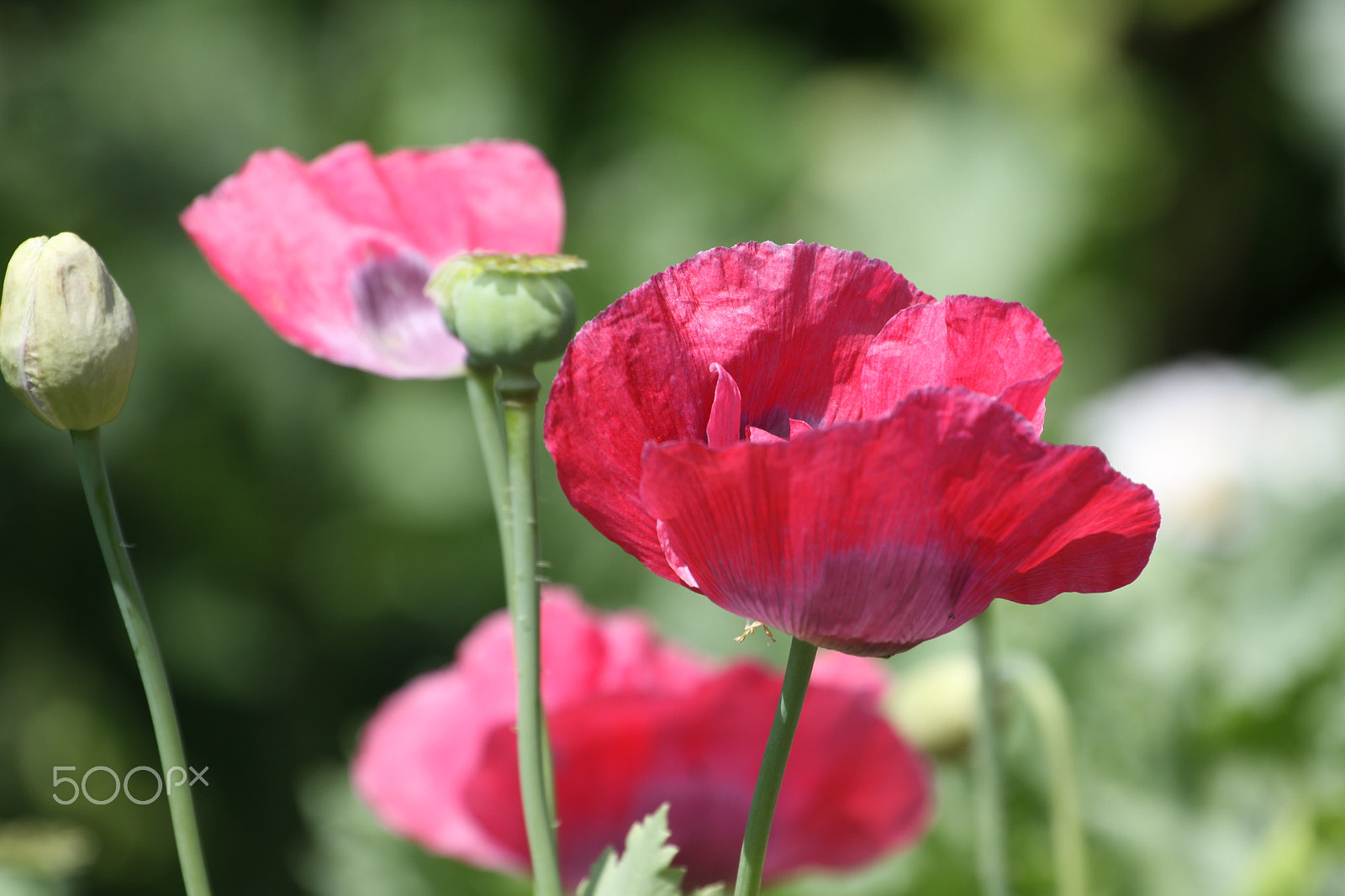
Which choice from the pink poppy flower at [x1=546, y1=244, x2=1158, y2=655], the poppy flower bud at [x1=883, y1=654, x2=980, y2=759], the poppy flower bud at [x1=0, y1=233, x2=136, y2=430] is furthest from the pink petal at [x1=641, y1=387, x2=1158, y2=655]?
the poppy flower bud at [x1=883, y1=654, x2=980, y2=759]

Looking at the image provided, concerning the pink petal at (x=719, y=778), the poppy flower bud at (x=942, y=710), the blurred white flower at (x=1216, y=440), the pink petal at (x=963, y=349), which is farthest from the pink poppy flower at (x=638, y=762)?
the blurred white flower at (x=1216, y=440)

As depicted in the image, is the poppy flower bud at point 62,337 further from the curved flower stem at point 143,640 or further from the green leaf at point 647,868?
the green leaf at point 647,868

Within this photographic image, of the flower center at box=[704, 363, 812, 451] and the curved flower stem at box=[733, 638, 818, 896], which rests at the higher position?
the flower center at box=[704, 363, 812, 451]

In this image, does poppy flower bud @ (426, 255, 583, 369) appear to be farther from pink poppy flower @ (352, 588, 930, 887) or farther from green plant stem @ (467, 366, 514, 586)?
pink poppy flower @ (352, 588, 930, 887)

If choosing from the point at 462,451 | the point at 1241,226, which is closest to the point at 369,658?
the point at 462,451

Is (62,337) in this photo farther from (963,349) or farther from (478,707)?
(478,707)

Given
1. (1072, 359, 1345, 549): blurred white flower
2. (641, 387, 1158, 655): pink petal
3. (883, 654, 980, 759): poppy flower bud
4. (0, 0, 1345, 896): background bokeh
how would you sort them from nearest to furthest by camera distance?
1. (641, 387, 1158, 655): pink petal
2. (883, 654, 980, 759): poppy flower bud
3. (0, 0, 1345, 896): background bokeh
4. (1072, 359, 1345, 549): blurred white flower
